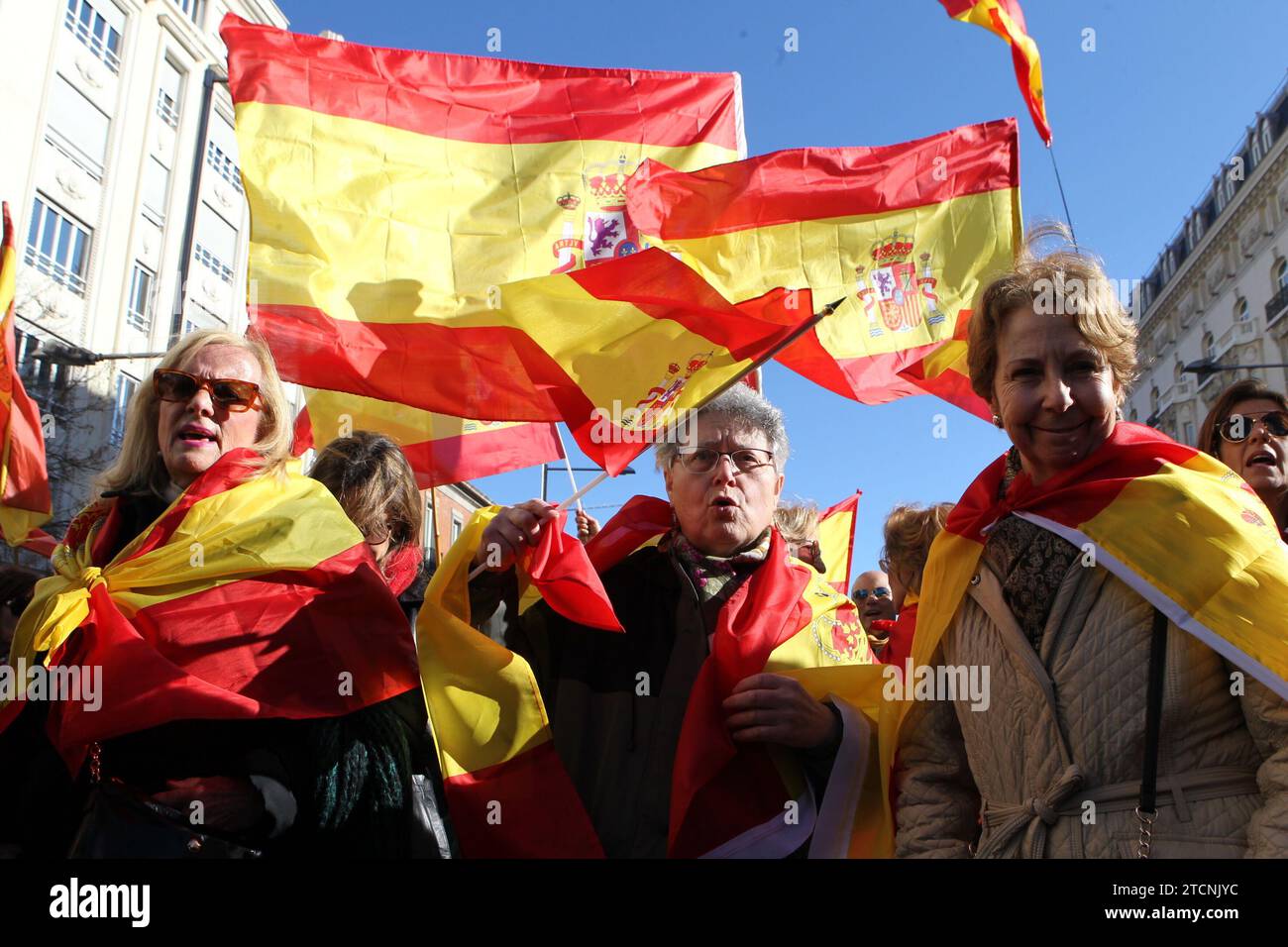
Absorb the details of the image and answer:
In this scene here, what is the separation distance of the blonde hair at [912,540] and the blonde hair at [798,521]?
0.36 meters

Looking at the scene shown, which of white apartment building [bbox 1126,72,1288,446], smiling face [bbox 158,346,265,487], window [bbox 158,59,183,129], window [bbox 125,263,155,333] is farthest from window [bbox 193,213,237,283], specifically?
→ smiling face [bbox 158,346,265,487]

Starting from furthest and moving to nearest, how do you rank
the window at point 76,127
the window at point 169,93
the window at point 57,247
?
1. the window at point 169,93
2. the window at point 76,127
3. the window at point 57,247

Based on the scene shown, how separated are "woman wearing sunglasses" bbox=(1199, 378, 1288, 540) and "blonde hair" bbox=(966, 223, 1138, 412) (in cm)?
152

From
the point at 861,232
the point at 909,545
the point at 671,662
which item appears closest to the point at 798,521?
the point at 909,545

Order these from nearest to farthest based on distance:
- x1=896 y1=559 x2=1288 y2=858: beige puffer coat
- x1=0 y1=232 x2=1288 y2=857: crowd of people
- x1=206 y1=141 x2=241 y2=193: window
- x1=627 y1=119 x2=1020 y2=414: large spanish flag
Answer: x1=896 y1=559 x2=1288 y2=858: beige puffer coat, x1=0 y1=232 x2=1288 y2=857: crowd of people, x1=627 y1=119 x2=1020 y2=414: large spanish flag, x1=206 y1=141 x2=241 y2=193: window

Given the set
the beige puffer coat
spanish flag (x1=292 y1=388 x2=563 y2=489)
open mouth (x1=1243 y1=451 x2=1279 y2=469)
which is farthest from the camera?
spanish flag (x1=292 y1=388 x2=563 y2=489)

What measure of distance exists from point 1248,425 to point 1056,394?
1957 mm

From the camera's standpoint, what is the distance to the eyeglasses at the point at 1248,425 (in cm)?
382

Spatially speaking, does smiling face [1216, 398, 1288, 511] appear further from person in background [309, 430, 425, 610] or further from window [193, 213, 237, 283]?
window [193, 213, 237, 283]

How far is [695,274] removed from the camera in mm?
3766

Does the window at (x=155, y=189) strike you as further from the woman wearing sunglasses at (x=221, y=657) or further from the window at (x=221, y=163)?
the woman wearing sunglasses at (x=221, y=657)

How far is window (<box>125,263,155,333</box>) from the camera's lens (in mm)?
29031

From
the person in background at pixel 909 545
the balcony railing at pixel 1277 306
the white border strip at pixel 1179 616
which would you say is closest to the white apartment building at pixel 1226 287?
the balcony railing at pixel 1277 306
